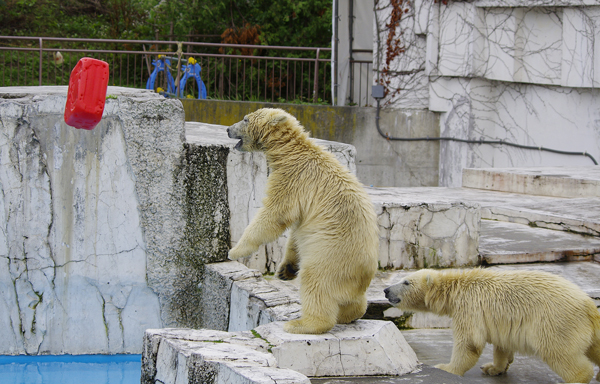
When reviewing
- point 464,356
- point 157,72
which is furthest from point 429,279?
point 157,72

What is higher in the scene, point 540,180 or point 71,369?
point 540,180

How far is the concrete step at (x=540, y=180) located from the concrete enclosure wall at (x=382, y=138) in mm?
3639

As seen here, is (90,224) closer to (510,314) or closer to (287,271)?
(287,271)

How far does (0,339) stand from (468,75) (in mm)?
9238

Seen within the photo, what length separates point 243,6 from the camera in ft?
48.8

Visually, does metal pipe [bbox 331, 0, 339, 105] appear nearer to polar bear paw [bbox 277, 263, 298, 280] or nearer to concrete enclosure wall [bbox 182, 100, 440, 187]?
concrete enclosure wall [bbox 182, 100, 440, 187]

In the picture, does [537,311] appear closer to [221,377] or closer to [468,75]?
[221,377]

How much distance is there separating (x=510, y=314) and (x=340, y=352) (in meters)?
1.02

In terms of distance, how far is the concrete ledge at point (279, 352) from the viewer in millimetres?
2771

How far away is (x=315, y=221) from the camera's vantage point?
3.25 m

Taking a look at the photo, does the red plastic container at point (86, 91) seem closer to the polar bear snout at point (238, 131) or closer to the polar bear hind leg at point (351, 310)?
the polar bear snout at point (238, 131)

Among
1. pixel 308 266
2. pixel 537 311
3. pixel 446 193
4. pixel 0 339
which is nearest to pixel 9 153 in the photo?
pixel 0 339

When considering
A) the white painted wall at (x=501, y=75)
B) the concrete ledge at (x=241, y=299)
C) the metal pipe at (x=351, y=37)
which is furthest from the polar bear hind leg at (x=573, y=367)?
the metal pipe at (x=351, y=37)

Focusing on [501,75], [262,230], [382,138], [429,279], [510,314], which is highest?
[501,75]
